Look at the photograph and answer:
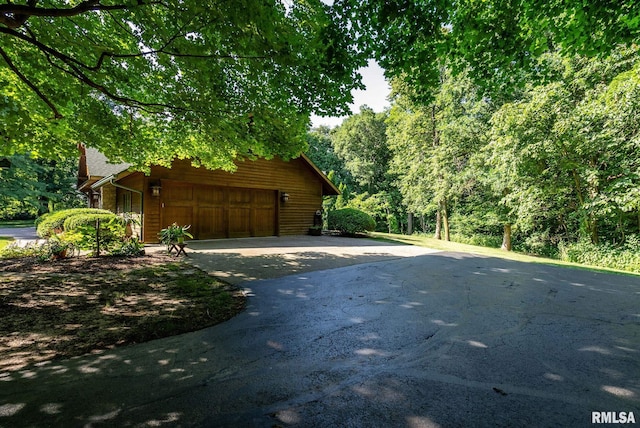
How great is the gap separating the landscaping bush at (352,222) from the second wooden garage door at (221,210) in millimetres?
3831

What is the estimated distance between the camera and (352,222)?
1470 centimetres

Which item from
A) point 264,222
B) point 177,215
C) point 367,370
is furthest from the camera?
point 264,222

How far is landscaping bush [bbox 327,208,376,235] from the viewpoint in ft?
47.9

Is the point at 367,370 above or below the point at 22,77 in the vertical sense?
below

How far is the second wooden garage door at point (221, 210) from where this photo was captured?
34.8ft

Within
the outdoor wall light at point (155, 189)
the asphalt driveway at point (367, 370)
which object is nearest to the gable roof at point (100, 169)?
the outdoor wall light at point (155, 189)

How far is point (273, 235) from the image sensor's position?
42.8 ft

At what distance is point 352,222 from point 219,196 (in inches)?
273

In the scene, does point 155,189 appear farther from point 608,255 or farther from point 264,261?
point 608,255

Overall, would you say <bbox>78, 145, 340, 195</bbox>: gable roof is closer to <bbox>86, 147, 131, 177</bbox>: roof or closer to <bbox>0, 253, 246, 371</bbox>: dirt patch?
<bbox>86, 147, 131, 177</bbox>: roof

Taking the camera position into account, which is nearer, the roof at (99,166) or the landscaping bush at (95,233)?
the landscaping bush at (95,233)

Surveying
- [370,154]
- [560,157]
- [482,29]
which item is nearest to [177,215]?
[482,29]

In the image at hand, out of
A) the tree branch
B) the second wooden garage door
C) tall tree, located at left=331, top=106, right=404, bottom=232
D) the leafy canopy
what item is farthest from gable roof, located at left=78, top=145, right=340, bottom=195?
tall tree, located at left=331, top=106, right=404, bottom=232

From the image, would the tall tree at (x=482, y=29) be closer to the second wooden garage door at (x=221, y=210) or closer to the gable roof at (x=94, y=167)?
the second wooden garage door at (x=221, y=210)
